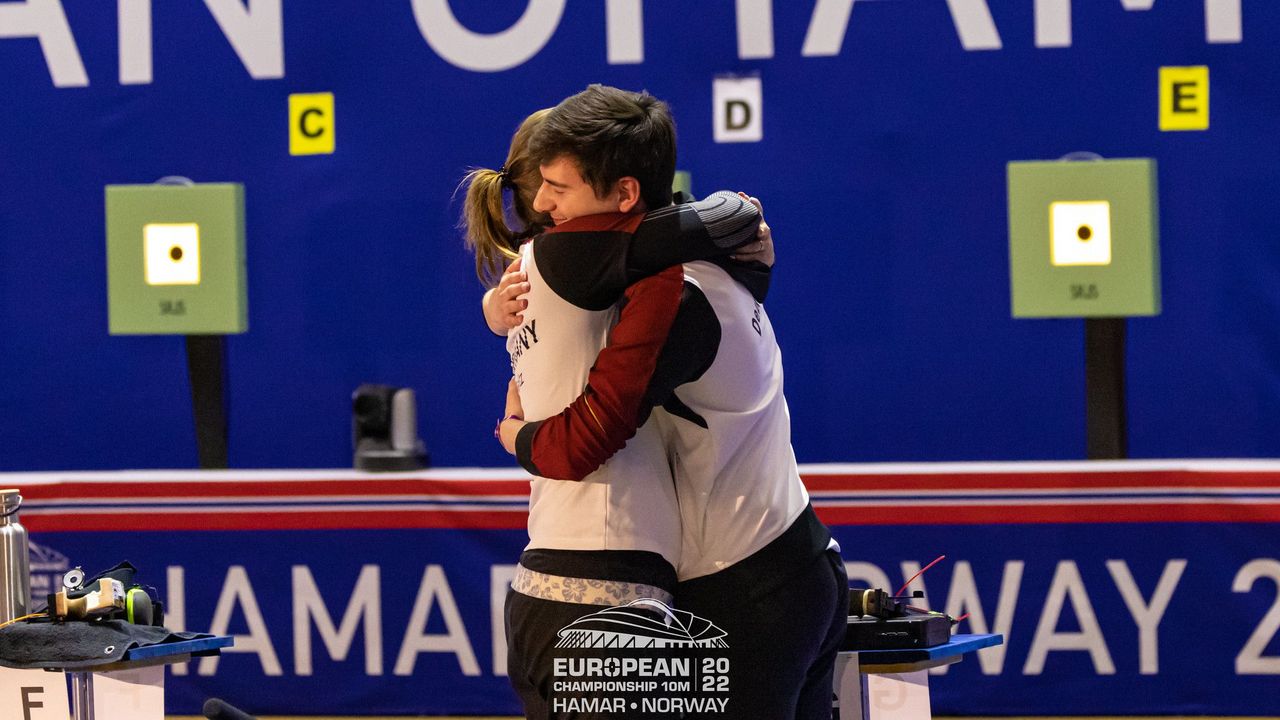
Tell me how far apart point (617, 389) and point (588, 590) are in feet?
0.69

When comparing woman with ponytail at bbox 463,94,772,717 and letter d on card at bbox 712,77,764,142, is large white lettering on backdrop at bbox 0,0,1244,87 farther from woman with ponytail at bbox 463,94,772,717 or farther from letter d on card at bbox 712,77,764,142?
woman with ponytail at bbox 463,94,772,717

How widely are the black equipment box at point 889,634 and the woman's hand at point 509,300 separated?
2.42ft

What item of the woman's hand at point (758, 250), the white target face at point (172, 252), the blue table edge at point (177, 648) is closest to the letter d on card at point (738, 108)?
the white target face at point (172, 252)

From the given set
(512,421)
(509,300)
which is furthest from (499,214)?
(512,421)

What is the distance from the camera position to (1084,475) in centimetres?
355

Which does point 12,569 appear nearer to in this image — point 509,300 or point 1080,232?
point 509,300

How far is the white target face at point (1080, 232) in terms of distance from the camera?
355cm

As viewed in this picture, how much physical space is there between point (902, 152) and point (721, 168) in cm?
48

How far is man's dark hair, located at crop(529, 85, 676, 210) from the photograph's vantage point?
1493 mm

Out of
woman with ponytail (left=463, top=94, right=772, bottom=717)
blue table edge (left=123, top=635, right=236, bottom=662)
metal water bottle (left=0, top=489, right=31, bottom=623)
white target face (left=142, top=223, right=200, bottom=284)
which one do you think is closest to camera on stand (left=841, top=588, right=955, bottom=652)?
woman with ponytail (left=463, top=94, right=772, bottom=717)

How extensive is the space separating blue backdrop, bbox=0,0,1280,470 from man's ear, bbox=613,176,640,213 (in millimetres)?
2333

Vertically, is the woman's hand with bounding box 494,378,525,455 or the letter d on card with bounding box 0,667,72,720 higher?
the woman's hand with bounding box 494,378,525,455

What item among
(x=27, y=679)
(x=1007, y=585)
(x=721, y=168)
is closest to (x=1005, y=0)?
(x=721, y=168)

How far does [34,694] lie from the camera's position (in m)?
2.20
